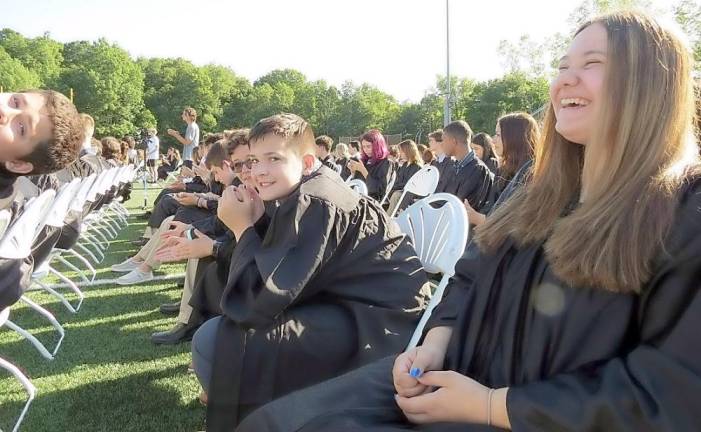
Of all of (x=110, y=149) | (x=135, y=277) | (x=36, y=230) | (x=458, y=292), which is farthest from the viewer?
(x=110, y=149)

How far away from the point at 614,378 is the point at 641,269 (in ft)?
0.81

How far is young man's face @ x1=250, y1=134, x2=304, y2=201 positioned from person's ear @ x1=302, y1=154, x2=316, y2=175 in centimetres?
14

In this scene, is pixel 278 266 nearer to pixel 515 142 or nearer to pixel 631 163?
pixel 631 163

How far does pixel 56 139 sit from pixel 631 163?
245 cm

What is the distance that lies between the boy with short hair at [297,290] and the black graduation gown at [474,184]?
4.07m

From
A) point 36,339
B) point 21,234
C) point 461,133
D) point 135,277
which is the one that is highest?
point 461,133

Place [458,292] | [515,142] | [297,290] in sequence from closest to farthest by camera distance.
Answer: [458,292]
[297,290]
[515,142]

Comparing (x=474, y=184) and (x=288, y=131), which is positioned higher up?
(x=288, y=131)

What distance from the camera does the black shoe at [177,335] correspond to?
178 inches

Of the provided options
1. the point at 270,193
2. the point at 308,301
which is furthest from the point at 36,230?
the point at 308,301

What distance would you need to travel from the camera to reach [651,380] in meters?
1.28

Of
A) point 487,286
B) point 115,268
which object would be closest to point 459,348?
point 487,286

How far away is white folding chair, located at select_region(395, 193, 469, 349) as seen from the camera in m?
2.68

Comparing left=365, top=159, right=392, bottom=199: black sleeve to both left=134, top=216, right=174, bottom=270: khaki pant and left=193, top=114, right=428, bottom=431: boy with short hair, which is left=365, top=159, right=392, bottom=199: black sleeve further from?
left=193, top=114, right=428, bottom=431: boy with short hair
